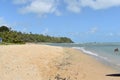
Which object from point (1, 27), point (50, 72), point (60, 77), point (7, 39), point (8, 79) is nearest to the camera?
point (8, 79)

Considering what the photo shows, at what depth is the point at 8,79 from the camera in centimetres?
1507

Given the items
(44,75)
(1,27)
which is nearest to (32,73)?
(44,75)

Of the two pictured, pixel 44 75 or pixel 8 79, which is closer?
pixel 8 79

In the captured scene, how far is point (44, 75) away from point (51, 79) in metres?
1.21

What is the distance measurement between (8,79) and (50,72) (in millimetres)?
3532

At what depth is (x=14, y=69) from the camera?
18.3m

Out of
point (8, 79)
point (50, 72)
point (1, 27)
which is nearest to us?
point (8, 79)

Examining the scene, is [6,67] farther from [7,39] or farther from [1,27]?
[1,27]

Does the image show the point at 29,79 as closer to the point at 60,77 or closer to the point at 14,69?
the point at 60,77

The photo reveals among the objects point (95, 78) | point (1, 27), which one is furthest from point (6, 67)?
point (1, 27)

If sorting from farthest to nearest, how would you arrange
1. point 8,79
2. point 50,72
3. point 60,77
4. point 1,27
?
point 1,27 → point 50,72 → point 60,77 → point 8,79

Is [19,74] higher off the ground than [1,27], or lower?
lower

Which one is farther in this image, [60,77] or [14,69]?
[14,69]

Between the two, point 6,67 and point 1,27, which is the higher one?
point 1,27
